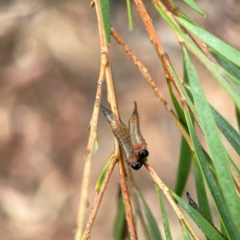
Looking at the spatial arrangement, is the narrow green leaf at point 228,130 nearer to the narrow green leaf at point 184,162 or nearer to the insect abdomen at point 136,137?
the insect abdomen at point 136,137

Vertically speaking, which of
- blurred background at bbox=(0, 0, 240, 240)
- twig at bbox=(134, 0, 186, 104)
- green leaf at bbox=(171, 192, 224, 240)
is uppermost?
blurred background at bbox=(0, 0, 240, 240)

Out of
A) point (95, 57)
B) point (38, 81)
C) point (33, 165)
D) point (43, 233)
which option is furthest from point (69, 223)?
point (95, 57)

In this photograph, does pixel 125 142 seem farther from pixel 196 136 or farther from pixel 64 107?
pixel 64 107

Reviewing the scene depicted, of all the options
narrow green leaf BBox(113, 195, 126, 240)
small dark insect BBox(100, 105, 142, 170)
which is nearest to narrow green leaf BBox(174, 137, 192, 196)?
narrow green leaf BBox(113, 195, 126, 240)

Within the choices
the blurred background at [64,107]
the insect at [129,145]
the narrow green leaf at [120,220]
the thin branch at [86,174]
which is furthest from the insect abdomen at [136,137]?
the blurred background at [64,107]

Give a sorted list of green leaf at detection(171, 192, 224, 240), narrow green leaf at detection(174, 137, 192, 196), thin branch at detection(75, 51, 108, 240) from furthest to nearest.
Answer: narrow green leaf at detection(174, 137, 192, 196) < green leaf at detection(171, 192, 224, 240) < thin branch at detection(75, 51, 108, 240)

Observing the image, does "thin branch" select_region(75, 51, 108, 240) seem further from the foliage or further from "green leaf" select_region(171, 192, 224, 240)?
"green leaf" select_region(171, 192, 224, 240)

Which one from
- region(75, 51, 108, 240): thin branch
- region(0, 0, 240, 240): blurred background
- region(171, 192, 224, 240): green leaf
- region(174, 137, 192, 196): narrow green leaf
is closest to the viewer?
region(75, 51, 108, 240): thin branch
